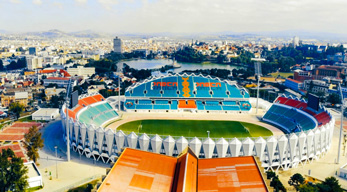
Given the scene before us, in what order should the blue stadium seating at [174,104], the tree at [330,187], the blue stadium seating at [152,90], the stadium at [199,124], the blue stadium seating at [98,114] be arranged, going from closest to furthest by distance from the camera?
1. the tree at [330,187]
2. the stadium at [199,124]
3. the blue stadium seating at [98,114]
4. the blue stadium seating at [174,104]
5. the blue stadium seating at [152,90]

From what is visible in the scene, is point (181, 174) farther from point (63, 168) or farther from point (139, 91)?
point (139, 91)

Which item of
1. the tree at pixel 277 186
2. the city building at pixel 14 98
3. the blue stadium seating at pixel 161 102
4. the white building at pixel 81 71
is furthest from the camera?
the white building at pixel 81 71

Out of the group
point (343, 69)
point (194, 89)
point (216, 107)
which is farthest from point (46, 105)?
point (343, 69)

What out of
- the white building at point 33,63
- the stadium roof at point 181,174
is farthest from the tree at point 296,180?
the white building at point 33,63

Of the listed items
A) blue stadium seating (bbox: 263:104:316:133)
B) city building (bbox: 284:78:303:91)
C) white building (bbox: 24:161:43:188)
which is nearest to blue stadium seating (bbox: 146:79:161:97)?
blue stadium seating (bbox: 263:104:316:133)

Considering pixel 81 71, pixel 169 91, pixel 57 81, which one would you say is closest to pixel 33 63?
pixel 81 71

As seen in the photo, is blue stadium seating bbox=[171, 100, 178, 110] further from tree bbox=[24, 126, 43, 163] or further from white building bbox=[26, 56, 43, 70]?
white building bbox=[26, 56, 43, 70]

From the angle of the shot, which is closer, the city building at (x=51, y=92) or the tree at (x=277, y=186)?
the tree at (x=277, y=186)

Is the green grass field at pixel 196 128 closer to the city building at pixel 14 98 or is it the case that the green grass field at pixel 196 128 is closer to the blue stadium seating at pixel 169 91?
the blue stadium seating at pixel 169 91
